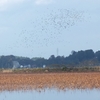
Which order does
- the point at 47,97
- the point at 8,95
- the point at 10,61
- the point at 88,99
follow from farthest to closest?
the point at 10,61 → the point at 8,95 → the point at 47,97 → the point at 88,99

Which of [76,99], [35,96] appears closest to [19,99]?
[35,96]

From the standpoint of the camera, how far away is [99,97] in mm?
19906

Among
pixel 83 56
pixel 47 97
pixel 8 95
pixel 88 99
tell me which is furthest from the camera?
pixel 83 56

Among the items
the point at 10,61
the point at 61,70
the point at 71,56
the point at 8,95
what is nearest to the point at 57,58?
the point at 71,56

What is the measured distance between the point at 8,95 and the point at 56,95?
305 centimetres

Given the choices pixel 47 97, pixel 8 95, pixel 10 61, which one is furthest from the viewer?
pixel 10 61

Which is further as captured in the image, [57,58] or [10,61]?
[10,61]

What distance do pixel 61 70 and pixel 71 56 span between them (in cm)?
5924

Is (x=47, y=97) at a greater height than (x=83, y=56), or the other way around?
(x=83, y=56)

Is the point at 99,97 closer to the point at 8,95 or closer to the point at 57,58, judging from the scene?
the point at 8,95

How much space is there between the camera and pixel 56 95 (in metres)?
21.7

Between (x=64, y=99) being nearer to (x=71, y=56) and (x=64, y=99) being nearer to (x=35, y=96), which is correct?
(x=35, y=96)

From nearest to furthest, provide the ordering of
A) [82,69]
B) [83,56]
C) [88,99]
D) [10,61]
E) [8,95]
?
[88,99] → [8,95] → [82,69] → [83,56] → [10,61]

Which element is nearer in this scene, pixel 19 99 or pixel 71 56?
pixel 19 99
